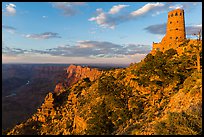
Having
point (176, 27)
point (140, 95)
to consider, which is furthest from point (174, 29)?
point (140, 95)

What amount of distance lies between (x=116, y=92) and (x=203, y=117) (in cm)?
2342

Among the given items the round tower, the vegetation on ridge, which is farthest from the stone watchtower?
the vegetation on ridge

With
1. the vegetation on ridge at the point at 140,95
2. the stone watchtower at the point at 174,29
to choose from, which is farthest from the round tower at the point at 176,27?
the vegetation on ridge at the point at 140,95

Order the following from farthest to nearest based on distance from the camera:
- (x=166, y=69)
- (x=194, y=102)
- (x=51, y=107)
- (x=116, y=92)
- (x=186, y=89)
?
(x=51, y=107) → (x=116, y=92) → (x=166, y=69) → (x=186, y=89) → (x=194, y=102)

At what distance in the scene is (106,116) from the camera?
33031 millimetres

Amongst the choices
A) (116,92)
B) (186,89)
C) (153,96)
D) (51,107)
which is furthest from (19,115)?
(186,89)

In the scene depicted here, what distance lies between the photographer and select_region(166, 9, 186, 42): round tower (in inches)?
2108

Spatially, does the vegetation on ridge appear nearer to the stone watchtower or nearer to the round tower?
the stone watchtower

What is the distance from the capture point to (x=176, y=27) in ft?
177

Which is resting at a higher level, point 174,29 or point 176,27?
point 176,27

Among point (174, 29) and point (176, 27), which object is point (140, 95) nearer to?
point (174, 29)

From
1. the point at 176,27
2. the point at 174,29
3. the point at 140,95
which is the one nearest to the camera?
the point at 140,95

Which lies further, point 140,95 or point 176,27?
point 176,27

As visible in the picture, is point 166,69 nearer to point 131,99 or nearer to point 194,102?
point 131,99
